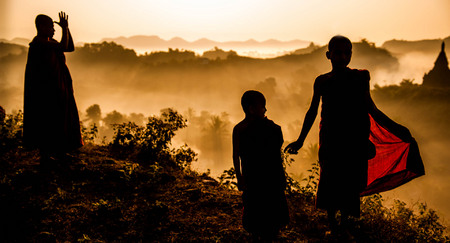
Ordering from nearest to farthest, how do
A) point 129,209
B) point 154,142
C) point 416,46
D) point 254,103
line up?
1. point 254,103
2. point 129,209
3. point 154,142
4. point 416,46

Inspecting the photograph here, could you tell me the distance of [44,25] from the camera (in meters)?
4.39

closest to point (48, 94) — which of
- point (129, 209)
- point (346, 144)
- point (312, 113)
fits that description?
point (129, 209)

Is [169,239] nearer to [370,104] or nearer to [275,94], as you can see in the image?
[370,104]

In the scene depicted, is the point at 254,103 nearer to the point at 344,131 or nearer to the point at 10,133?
the point at 344,131

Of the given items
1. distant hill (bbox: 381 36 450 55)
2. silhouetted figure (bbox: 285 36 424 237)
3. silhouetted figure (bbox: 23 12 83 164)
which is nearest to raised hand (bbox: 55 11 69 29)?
silhouetted figure (bbox: 23 12 83 164)

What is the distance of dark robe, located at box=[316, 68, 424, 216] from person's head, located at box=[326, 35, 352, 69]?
0.32 feet

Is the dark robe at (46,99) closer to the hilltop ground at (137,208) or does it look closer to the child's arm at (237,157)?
the hilltop ground at (137,208)

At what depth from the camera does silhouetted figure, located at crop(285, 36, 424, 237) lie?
9.36 feet

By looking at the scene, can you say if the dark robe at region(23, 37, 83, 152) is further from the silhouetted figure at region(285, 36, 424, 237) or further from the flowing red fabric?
the flowing red fabric

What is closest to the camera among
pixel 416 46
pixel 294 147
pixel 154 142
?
pixel 294 147

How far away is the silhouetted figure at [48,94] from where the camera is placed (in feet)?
14.8

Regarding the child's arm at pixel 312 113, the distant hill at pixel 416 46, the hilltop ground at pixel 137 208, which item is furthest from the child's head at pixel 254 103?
the distant hill at pixel 416 46

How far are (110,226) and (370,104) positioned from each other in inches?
132

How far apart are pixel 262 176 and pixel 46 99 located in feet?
13.1
